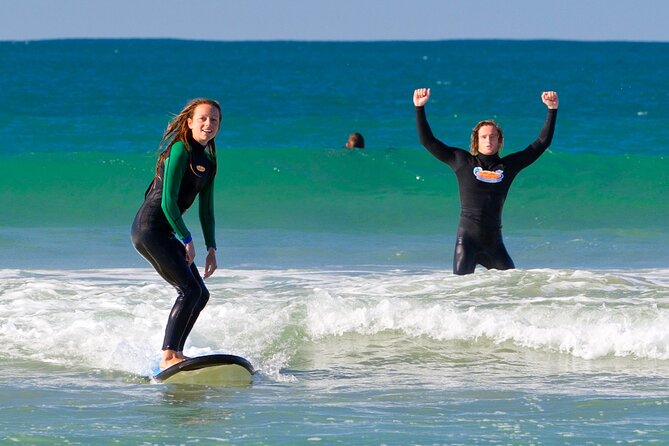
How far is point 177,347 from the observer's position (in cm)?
750

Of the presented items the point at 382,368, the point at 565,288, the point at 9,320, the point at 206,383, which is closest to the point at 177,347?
the point at 206,383

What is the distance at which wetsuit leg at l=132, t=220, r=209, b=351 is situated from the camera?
7238 millimetres

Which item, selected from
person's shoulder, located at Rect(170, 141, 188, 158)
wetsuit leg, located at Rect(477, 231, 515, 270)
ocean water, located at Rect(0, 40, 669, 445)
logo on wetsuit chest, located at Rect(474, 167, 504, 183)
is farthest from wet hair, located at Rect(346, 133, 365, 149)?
person's shoulder, located at Rect(170, 141, 188, 158)

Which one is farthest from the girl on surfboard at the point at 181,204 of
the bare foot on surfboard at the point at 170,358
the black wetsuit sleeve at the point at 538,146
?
the black wetsuit sleeve at the point at 538,146

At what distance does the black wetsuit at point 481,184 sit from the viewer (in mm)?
9547

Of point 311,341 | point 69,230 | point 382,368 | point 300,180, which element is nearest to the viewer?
point 382,368

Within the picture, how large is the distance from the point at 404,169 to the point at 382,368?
14.6 metres

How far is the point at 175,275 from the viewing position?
7.31 meters

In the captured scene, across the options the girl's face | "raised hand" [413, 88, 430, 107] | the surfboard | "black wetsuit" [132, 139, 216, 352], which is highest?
"raised hand" [413, 88, 430, 107]

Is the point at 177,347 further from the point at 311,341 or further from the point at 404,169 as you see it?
the point at 404,169

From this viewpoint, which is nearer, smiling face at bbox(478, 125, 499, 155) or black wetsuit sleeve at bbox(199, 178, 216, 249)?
black wetsuit sleeve at bbox(199, 178, 216, 249)

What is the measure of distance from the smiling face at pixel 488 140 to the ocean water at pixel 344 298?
1.12 metres

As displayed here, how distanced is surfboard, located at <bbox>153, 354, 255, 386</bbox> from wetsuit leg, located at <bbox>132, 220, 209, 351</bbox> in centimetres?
14

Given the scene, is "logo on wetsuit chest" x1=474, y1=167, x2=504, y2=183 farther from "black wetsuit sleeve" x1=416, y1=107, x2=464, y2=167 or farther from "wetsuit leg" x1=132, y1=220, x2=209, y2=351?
"wetsuit leg" x1=132, y1=220, x2=209, y2=351
